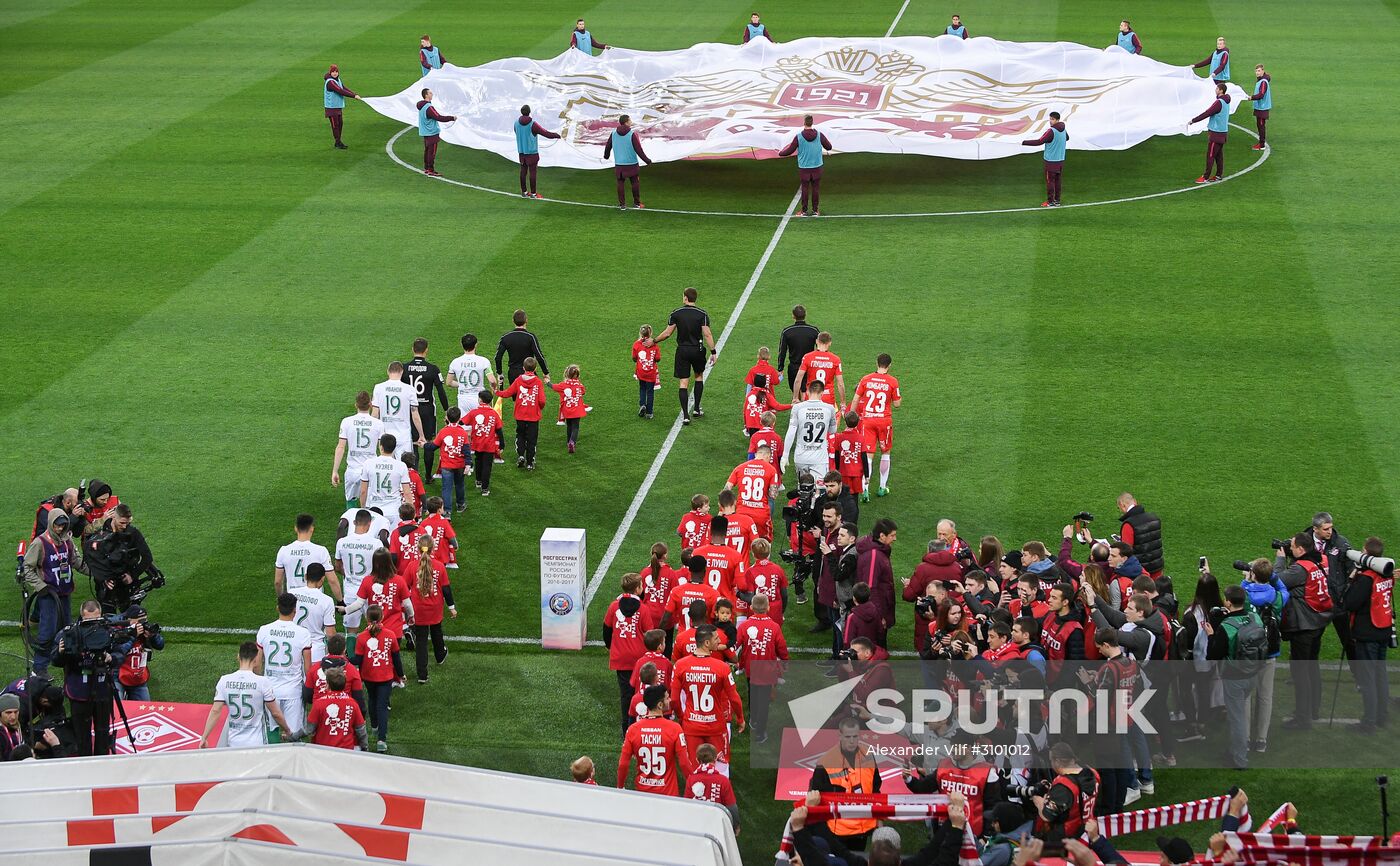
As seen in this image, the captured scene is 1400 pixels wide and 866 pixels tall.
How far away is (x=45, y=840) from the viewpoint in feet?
28.8

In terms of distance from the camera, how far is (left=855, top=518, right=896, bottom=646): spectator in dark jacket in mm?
13602

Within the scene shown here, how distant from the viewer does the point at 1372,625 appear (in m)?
13.2

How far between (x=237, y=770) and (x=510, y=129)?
21.5 metres

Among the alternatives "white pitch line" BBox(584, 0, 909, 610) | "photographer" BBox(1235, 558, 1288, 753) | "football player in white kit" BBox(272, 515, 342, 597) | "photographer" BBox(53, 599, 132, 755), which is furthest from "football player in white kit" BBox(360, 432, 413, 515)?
"photographer" BBox(1235, 558, 1288, 753)

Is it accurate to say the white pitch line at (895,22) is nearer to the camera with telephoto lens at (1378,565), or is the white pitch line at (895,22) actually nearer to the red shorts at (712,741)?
the camera with telephoto lens at (1378,565)

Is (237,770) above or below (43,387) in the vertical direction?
above

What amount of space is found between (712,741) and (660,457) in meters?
7.05

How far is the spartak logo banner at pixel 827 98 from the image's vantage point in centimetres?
2739

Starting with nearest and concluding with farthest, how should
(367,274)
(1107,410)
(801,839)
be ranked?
(801,839), (1107,410), (367,274)

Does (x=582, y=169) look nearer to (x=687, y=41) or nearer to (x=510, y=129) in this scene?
(x=510, y=129)

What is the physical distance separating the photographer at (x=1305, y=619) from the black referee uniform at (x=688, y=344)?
26.4 feet

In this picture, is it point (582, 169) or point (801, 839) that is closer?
point (801, 839)

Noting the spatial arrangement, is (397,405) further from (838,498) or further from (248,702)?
(248,702)

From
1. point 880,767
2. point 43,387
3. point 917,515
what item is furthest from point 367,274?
point 880,767
